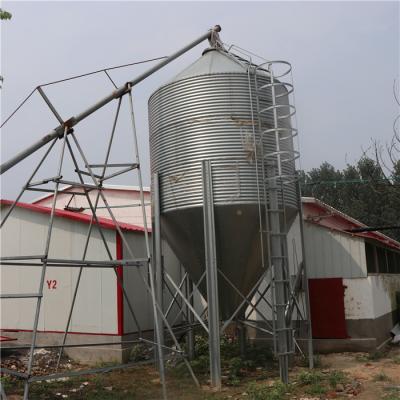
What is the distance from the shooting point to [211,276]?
926cm

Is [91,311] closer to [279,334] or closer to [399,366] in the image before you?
[279,334]

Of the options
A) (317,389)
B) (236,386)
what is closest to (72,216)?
(236,386)

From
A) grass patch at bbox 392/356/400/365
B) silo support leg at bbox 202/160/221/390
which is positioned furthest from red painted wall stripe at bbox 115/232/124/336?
grass patch at bbox 392/356/400/365

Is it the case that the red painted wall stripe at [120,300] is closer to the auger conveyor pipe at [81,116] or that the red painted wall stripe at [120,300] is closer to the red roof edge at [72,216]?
the red roof edge at [72,216]

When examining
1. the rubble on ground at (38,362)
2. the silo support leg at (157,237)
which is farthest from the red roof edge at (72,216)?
the rubble on ground at (38,362)

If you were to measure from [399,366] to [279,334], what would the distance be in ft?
11.7

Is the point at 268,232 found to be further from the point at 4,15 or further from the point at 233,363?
the point at 4,15

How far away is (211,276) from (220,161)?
2212 millimetres

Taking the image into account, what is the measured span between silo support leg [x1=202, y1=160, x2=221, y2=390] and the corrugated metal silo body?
0.18m

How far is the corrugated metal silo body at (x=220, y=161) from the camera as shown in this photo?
9.57 meters

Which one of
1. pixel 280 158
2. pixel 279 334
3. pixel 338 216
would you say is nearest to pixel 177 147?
pixel 280 158

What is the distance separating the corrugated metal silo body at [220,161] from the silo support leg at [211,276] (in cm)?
18

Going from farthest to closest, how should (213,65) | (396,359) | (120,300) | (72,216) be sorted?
(72,216), (120,300), (396,359), (213,65)

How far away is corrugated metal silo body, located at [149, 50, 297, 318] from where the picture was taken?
9.57 m
